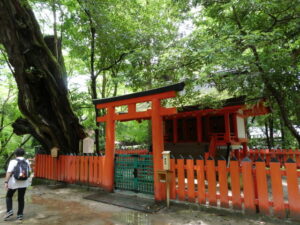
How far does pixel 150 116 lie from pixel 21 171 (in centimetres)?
378

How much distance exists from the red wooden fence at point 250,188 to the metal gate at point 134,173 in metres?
0.95

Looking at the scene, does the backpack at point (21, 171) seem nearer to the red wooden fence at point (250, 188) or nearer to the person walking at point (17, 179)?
the person walking at point (17, 179)

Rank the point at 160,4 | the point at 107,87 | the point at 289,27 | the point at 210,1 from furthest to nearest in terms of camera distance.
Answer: the point at 107,87 < the point at 160,4 < the point at 210,1 < the point at 289,27

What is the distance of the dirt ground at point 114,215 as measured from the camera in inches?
179

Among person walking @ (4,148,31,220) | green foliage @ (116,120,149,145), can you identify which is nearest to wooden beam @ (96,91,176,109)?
person walking @ (4,148,31,220)

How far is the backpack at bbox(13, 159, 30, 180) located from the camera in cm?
485

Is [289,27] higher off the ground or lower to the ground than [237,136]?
higher

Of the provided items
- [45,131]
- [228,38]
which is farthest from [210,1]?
[45,131]

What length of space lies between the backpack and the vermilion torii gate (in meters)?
2.80

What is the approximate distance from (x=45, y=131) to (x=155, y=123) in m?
5.72

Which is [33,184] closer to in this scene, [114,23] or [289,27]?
[114,23]

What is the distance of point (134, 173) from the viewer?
6785 millimetres

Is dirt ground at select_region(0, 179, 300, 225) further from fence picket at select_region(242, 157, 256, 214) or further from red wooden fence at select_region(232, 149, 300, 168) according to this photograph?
red wooden fence at select_region(232, 149, 300, 168)

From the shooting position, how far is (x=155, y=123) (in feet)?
20.1
